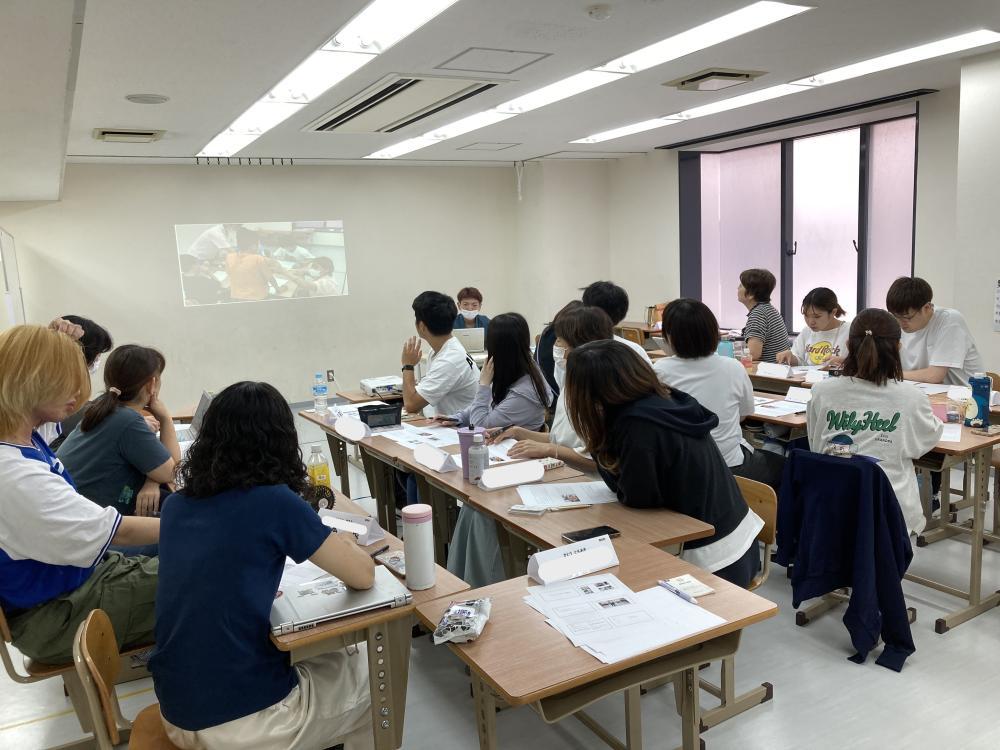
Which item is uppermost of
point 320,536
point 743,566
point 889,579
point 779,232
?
point 779,232

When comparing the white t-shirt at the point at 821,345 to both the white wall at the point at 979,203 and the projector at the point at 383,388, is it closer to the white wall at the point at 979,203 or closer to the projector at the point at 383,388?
the white wall at the point at 979,203

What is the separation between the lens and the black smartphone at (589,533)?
2248 mm

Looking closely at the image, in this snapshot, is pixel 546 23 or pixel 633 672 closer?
pixel 633 672

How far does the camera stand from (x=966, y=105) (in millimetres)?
4902

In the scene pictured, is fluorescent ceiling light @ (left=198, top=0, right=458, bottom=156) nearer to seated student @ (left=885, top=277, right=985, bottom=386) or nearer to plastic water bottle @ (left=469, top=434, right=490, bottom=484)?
plastic water bottle @ (left=469, top=434, right=490, bottom=484)

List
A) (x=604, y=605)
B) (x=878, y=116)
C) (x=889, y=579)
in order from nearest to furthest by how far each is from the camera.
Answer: (x=604, y=605)
(x=889, y=579)
(x=878, y=116)

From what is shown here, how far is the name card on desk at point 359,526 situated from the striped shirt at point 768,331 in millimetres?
3845

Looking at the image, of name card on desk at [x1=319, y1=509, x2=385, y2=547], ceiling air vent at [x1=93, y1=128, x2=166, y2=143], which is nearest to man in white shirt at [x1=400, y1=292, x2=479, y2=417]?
name card on desk at [x1=319, y1=509, x2=385, y2=547]

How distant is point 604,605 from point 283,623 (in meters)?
0.78

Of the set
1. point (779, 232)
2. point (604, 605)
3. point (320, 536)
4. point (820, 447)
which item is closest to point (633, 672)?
point (604, 605)

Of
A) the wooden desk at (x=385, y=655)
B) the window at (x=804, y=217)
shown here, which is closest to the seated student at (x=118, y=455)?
the wooden desk at (x=385, y=655)

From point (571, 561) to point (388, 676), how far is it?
56 centimetres

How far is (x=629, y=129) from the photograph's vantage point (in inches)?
271

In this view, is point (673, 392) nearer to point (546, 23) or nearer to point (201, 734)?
point (201, 734)
